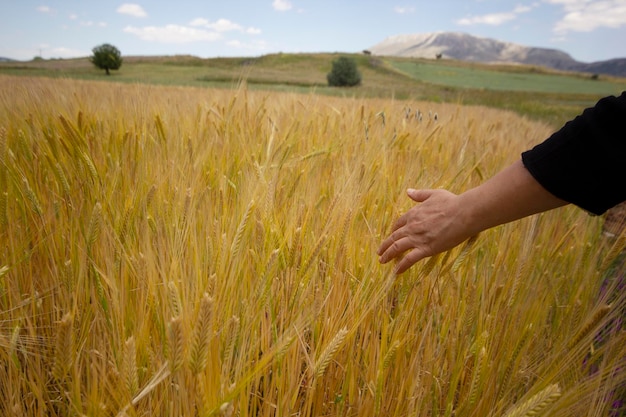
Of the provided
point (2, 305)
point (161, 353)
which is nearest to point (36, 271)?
point (2, 305)

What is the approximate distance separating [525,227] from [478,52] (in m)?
231

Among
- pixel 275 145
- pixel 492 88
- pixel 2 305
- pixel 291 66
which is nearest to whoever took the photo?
pixel 2 305

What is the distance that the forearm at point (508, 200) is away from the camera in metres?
0.74

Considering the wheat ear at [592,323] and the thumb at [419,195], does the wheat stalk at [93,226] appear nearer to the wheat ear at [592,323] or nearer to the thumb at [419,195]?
the thumb at [419,195]

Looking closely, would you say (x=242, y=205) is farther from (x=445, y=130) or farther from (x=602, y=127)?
(x=445, y=130)

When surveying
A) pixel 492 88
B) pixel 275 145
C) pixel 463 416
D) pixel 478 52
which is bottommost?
pixel 463 416

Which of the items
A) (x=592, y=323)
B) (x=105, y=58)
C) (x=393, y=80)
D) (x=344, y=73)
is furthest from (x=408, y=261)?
(x=105, y=58)

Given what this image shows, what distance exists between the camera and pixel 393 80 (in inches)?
1079

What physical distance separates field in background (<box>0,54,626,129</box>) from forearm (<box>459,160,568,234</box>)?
1.67 m

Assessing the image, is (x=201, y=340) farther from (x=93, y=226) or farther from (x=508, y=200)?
(x=508, y=200)

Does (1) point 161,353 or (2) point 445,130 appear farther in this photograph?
(2) point 445,130

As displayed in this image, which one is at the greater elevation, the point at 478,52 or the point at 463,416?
the point at 478,52

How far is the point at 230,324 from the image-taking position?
0.55 meters

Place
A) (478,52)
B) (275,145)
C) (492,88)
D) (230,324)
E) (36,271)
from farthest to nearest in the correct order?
(478,52) < (492,88) < (275,145) < (36,271) < (230,324)
